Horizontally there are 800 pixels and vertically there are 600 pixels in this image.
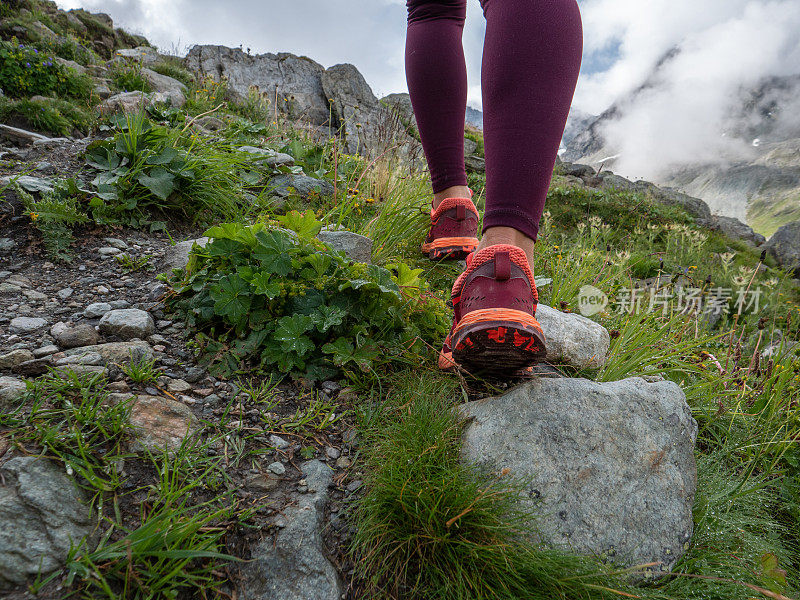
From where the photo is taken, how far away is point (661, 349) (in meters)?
2.34

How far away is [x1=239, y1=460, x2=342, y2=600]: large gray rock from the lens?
0.95m

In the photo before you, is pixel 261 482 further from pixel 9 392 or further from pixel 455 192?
pixel 455 192

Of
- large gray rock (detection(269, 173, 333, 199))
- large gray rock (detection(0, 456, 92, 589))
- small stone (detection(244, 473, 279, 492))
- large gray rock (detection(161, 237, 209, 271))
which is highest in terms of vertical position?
large gray rock (detection(269, 173, 333, 199))

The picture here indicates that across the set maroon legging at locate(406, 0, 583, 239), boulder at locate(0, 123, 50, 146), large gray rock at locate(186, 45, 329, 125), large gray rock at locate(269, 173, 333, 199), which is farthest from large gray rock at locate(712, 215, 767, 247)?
boulder at locate(0, 123, 50, 146)

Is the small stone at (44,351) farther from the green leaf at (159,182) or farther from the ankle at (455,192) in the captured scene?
the ankle at (455,192)

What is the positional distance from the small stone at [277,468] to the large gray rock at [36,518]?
43 cm

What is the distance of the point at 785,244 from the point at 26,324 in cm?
1897

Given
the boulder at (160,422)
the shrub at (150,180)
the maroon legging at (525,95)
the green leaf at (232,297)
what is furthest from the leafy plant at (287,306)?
the shrub at (150,180)

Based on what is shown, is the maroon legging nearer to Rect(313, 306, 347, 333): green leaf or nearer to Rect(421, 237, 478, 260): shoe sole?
Rect(313, 306, 347, 333): green leaf

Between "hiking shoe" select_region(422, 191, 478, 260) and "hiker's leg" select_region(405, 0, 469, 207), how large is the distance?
0.32 metres

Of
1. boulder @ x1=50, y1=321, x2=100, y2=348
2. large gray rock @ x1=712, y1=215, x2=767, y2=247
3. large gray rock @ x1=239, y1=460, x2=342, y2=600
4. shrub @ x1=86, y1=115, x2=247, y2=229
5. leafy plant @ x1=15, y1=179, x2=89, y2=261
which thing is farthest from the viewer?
large gray rock @ x1=712, y1=215, x2=767, y2=247

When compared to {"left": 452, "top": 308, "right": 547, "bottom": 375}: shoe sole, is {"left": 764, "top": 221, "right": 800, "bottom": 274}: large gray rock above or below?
above

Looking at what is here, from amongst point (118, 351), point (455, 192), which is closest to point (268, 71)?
point (455, 192)

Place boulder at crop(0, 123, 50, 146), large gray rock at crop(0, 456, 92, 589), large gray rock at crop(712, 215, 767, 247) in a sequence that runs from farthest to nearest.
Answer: large gray rock at crop(712, 215, 767, 247) → boulder at crop(0, 123, 50, 146) → large gray rock at crop(0, 456, 92, 589)
